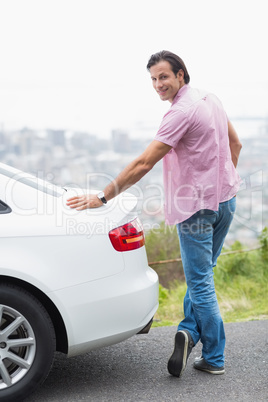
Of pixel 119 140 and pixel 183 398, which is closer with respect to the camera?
pixel 183 398

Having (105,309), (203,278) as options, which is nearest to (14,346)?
(105,309)

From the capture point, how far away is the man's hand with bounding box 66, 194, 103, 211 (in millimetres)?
3084

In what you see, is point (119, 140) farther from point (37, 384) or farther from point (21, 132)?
point (37, 384)

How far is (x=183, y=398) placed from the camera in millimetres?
3082

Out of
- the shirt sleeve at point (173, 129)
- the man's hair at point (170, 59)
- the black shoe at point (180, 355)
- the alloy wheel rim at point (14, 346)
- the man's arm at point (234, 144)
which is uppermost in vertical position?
the man's hair at point (170, 59)

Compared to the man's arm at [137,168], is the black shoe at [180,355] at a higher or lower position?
lower

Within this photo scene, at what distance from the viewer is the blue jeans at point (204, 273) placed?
3355 millimetres

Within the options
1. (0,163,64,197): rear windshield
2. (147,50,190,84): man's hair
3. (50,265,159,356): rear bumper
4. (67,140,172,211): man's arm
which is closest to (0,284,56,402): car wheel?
(50,265,159,356): rear bumper

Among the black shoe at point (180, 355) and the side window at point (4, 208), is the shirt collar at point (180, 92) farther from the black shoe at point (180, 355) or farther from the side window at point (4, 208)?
the black shoe at point (180, 355)

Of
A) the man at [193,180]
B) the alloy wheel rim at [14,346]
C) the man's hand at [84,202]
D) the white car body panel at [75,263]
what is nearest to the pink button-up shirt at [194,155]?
the man at [193,180]

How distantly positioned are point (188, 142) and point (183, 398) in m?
1.49

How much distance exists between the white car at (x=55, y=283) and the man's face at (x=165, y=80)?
33.9 inches

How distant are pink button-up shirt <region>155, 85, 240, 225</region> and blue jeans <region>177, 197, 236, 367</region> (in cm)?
8

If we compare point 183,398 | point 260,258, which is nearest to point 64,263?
point 183,398
